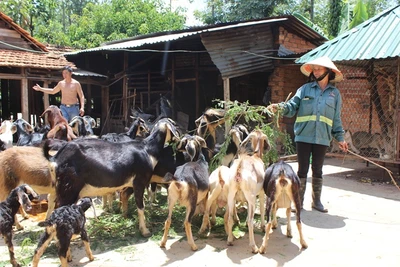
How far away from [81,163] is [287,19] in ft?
29.1

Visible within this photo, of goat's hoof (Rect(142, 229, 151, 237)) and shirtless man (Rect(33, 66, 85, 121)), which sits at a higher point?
shirtless man (Rect(33, 66, 85, 121))

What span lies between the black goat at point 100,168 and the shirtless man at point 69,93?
3.27 m

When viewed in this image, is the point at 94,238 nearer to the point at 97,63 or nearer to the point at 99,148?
the point at 99,148

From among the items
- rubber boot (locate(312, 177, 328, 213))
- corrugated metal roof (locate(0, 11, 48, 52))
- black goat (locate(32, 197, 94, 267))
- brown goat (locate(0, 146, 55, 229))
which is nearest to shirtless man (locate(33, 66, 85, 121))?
brown goat (locate(0, 146, 55, 229))

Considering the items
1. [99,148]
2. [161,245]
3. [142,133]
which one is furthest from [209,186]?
[142,133]

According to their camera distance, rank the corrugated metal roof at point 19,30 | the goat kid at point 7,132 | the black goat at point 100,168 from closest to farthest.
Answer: the black goat at point 100,168 < the goat kid at point 7,132 < the corrugated metal roof at point 19,30

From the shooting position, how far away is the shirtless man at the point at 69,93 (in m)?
8.04

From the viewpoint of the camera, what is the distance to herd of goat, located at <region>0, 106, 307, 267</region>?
4184 millimetres

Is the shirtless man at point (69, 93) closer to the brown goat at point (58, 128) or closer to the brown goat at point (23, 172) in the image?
the brown goat at point (58, 128)

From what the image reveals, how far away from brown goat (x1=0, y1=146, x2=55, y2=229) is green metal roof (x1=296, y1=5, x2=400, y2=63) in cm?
637

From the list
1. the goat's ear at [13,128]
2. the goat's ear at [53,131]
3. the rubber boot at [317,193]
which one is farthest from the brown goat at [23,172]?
the rubber boot at [317,193]

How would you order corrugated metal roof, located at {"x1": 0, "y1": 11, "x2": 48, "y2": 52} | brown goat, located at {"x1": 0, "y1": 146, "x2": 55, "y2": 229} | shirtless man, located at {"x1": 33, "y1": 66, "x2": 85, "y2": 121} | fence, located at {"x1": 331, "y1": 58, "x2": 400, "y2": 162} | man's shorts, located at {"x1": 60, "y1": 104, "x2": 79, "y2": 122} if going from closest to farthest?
1. brown goat, located at {"x1": 0, "y1": 146, "x2": 55, "y2": 229}
2. shirtless man, located at {"x1": 33, "y1": 66, "x2": 85, "y2": 121}
3. man's shorts, located at {"x1": 60, "y1": 104, "x2": 79, "y2": 122}
4. fence, located at {"x1": 331, "y1": 58, "x2": 400, "y2": 162}
5. corrugated metal roof, located at {"x1": 0, "y1": 11, "x2": 48, "y2": 52}

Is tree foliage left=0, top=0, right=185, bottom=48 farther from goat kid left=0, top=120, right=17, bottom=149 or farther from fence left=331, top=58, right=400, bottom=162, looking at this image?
fence left=331, top=58, right=400, bottom=162

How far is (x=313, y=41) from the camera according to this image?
1334 cm
